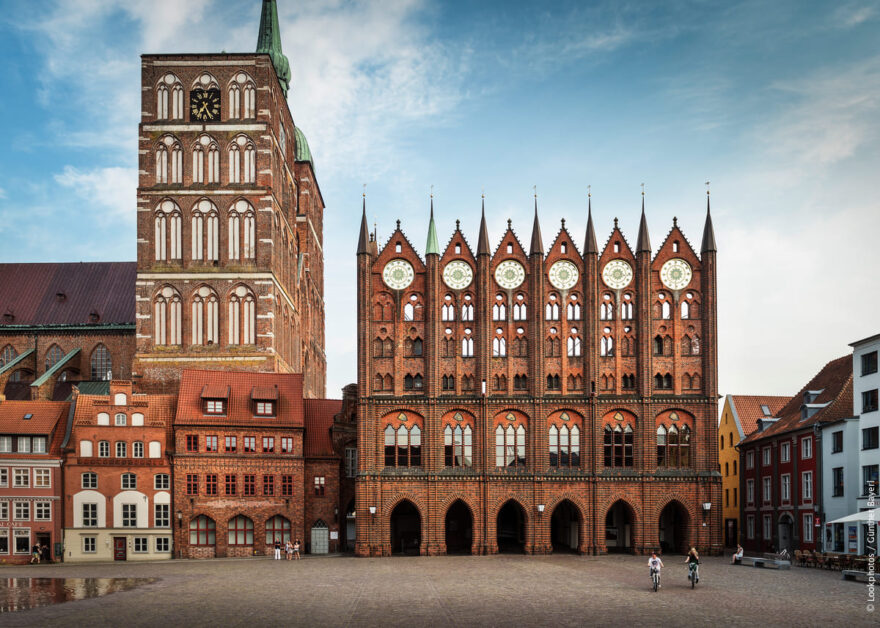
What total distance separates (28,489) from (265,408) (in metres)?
16.3

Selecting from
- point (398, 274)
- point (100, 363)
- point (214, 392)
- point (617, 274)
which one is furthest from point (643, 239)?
point (100, 363)

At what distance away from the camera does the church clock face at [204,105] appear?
259 feet

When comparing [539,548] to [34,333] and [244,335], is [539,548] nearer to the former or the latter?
[244,335]

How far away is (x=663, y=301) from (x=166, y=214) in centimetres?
4136

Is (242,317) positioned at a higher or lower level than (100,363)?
higher

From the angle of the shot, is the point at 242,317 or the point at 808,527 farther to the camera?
the point at 242,317

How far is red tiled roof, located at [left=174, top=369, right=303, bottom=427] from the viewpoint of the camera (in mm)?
65562

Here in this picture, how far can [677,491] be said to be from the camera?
6356 centimetres

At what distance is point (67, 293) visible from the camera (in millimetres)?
86375

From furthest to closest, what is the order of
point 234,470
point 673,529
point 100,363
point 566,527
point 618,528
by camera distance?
point 100,363 → point 566,527 → point 618,528 → point 673,529 → point 234,470

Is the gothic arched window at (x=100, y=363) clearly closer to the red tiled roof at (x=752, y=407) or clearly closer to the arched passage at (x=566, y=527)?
the arched passage at (x=566, y=527)

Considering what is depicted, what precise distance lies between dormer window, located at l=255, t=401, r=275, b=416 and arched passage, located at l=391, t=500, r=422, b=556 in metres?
11.5

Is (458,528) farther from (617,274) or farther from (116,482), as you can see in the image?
(116,482)

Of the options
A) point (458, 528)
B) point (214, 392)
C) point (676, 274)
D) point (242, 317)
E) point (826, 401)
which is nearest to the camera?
point (826, 401)
